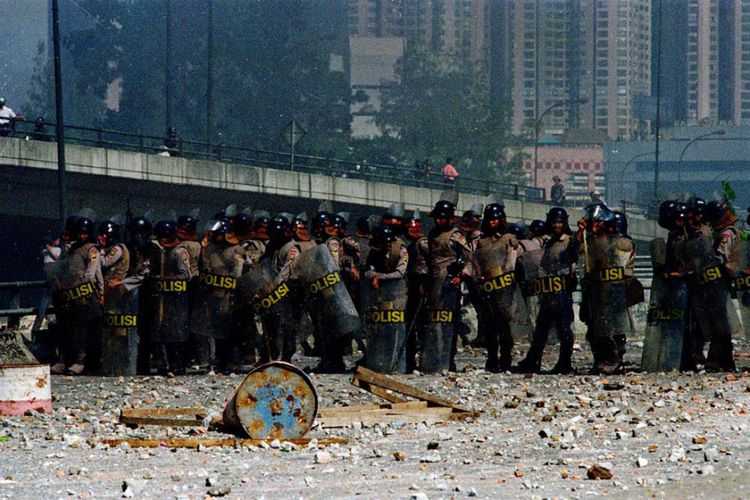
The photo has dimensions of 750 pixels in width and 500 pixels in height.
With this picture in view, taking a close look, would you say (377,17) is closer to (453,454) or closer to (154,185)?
(154,185)

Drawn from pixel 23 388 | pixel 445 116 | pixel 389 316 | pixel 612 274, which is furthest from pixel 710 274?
pixel 445 116

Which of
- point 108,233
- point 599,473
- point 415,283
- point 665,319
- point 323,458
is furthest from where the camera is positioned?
point 108,233

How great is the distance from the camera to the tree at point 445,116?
85812mm

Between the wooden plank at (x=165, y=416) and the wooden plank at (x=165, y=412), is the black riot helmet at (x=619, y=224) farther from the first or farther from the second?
the wooden plank at (x=165, y=412)

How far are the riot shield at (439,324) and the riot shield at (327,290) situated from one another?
2.65 feet

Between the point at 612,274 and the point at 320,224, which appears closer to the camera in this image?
the point at 612,274

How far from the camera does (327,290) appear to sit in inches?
800

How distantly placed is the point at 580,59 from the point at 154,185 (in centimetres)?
11592

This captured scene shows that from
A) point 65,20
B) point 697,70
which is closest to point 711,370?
point 65,20

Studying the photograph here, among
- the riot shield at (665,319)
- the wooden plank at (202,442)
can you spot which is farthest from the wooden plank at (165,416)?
the riot shield at (665,319)

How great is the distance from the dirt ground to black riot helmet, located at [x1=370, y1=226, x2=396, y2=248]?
2.77 metres

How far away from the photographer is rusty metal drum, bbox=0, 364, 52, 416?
52.3 feet

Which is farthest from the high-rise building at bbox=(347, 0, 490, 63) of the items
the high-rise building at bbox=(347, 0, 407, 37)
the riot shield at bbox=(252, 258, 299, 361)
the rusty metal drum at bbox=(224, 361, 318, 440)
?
the rusty metal drum at bbox=(224, 361, 318, 440)

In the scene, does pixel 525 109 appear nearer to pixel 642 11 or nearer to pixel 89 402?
pixel 642 11
